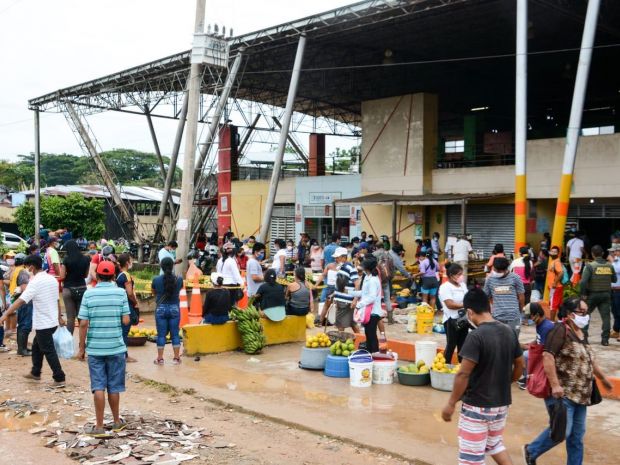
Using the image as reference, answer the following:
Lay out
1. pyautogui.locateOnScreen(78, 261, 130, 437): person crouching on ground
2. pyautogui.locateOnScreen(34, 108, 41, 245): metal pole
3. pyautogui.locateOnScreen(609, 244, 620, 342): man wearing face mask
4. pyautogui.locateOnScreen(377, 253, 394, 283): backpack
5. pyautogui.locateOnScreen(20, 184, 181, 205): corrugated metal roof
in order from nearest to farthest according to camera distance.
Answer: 1. pyautogui.locateOnScreen(78, 261, 130, 437): person crouching on ground
2. pyautogui.locateOnScreen(609, 244, 620, 342): man wearing face mask
3. pyautogui.locateOnScreen(377, 253, 394, 283): backpack
4. pyautogui.locateOnScreen(34, 108, 41, 245): metal pole
5. pyautogui.locateOnScreen(20, 184, 181, 205): corrugated metal roof

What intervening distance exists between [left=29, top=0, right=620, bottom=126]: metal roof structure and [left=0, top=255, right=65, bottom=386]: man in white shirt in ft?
45.7

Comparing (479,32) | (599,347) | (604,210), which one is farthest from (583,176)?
(599,347)

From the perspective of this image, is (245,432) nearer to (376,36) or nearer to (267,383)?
(267,383)

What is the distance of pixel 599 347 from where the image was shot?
11922 millimetres

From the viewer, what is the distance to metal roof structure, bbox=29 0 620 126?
2130cm

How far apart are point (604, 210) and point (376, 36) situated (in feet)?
33.2

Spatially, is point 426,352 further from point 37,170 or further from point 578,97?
point 37,170

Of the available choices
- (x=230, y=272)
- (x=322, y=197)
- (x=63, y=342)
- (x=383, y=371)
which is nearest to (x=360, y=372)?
(x=383, y=371)

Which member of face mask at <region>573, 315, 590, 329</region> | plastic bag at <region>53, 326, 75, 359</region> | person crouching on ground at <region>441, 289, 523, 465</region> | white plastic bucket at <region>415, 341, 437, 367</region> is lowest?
white plastic bucket at <region>415, 341, 437, 367</region>

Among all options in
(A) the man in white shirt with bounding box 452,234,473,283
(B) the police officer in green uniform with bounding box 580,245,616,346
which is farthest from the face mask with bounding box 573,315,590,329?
(A) the man in white shirt with bounding box 452,234,473,283

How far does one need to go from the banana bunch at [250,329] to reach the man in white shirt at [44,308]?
3.25 m

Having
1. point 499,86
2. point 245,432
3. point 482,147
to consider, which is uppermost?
point 499,86

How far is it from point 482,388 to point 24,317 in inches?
344

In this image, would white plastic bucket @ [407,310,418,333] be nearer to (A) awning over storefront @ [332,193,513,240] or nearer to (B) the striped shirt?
(A) awning over storefront @ [332,193,513,240]
